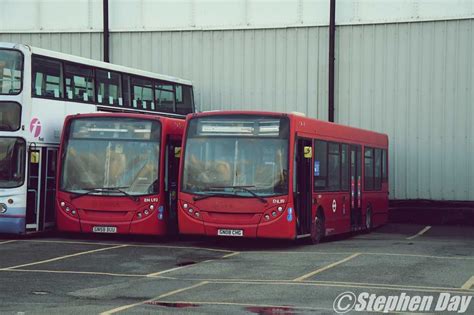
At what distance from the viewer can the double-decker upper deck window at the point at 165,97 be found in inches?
1120

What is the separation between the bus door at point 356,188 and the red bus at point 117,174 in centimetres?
497

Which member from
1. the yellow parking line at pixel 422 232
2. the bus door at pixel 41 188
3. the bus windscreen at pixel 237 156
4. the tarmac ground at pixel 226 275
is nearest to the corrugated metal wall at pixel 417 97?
the yellow parking line at pixel 422 232

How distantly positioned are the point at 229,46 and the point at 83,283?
20.1m

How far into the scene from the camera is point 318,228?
22672mm

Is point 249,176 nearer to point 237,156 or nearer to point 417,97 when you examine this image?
point 237,156

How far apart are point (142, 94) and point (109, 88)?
175cm

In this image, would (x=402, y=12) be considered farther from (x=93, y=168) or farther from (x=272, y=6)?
(x=93, y=168)

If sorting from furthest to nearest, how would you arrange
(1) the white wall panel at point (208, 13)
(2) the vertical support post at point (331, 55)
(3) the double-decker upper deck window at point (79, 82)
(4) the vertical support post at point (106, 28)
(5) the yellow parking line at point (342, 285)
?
(4) the vertical support post at point (106, 28)
(2) the vertical support post at point (331, 55)
(1) the white wall panel at point (208, 13)
(3) the double-decker upper deck window at point (79, 82)
(5) the yellow parking line at point (342, 285)

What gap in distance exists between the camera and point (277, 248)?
2133 centimetres

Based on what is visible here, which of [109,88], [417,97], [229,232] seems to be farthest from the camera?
[417,97]

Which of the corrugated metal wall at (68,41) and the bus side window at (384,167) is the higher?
the corrugated metal wall at (68,41)

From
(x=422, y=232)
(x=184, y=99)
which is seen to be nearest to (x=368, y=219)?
(x=422, y=232)

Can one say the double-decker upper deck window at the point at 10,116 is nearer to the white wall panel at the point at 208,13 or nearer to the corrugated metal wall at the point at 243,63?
the corrugated metal wall at the point at 243,63

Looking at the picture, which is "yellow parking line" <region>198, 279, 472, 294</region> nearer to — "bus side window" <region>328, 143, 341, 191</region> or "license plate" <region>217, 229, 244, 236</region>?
"license plate" <region>217, 229, 244, 236</region>
